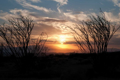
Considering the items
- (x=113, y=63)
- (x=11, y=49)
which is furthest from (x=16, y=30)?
(x=113, y=63)

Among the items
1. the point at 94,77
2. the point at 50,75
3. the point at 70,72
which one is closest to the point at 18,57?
the point at 50,75

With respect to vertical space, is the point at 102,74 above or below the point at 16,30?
below

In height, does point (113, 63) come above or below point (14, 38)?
below

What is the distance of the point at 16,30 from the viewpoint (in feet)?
30.9

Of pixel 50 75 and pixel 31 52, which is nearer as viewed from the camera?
pixel 50 75

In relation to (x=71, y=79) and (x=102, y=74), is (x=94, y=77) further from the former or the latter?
(x=71, y=79)

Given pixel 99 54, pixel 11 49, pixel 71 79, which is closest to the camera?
pixel 71 79

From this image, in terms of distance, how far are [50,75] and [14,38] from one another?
3835 mm

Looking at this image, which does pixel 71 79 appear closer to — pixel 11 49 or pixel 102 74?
pixel 102 74

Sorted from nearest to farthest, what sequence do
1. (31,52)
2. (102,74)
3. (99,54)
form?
(102,74) → (99,54) → (31,52)

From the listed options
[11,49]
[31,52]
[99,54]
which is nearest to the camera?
[99,54]

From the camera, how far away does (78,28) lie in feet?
31.1

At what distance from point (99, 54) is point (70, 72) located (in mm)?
3101

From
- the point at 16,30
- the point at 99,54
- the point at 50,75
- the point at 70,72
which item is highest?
the point at 16,30
